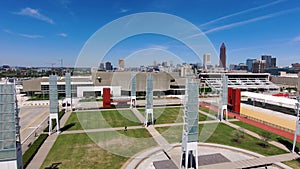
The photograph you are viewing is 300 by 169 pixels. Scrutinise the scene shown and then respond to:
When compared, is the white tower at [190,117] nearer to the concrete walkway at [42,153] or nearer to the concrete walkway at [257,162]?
the concrete walkway at [257,162]

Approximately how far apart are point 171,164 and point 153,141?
4.82 metres

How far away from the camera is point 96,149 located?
17750 mm

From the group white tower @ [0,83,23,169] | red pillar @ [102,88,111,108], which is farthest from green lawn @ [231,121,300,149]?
white tower @ [0,83,23,169]

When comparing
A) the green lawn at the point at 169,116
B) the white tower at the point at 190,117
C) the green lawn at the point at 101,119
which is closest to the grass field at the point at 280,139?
the white tower at the point at 190,117

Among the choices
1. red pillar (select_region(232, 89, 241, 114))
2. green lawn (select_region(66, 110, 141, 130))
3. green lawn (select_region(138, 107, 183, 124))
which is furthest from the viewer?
red pillar (select_region(232, 89, 241, 114))

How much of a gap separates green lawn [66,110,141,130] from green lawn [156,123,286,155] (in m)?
5.19

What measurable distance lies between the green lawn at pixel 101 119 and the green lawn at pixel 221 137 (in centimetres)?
519

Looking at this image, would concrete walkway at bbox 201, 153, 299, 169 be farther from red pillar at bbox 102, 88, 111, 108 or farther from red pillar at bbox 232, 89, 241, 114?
red pillar at bbox 102, 88, 111, 108

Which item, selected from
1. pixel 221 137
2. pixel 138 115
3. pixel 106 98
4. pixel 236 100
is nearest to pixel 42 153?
pixel 138 115

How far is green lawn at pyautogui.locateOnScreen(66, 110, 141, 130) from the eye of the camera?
82.1 ft

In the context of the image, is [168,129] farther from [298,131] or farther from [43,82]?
[43,82]

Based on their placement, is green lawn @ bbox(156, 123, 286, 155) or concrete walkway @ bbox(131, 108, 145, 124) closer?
green lawn @ bbox(156, 123, 286, 155)

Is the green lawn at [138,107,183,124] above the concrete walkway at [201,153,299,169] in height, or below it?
above

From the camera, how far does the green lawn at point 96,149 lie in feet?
49.6
